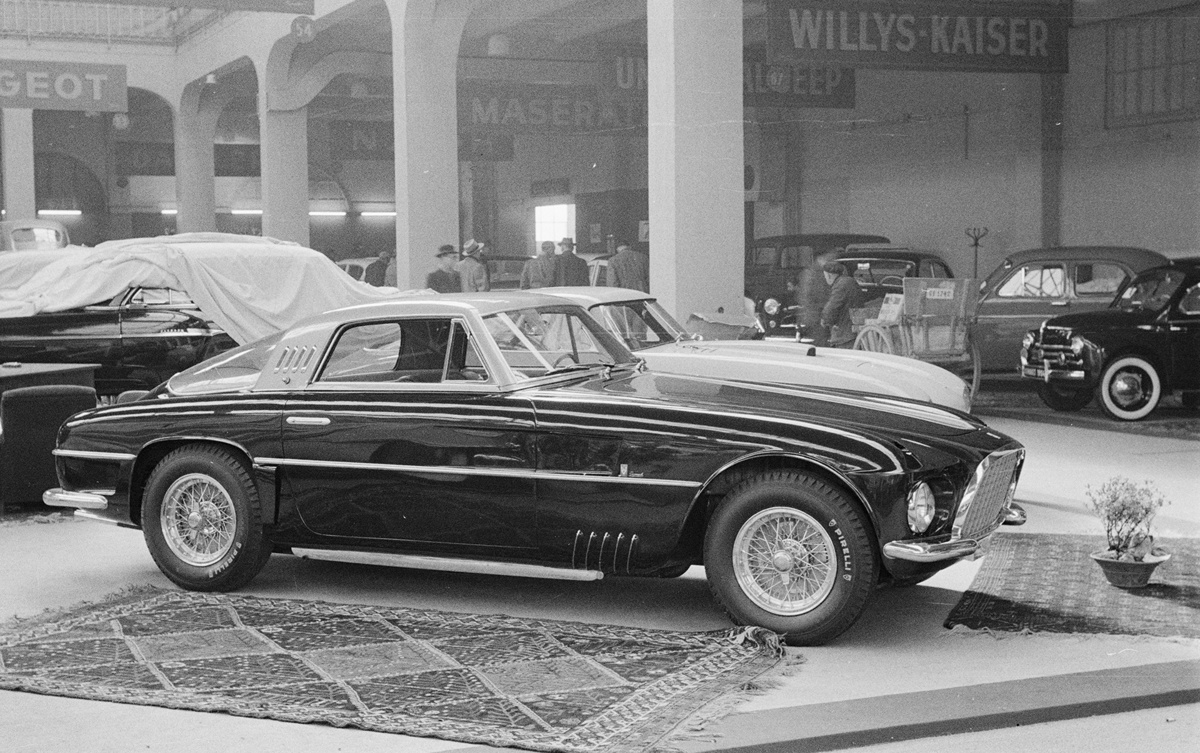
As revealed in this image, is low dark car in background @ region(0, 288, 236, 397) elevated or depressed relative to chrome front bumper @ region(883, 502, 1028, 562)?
elevated

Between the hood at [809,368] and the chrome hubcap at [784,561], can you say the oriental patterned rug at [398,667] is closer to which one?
the chrome hubcap at [784,561]

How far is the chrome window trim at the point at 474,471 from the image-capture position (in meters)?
5.69

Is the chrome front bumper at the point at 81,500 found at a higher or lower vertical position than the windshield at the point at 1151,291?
lower

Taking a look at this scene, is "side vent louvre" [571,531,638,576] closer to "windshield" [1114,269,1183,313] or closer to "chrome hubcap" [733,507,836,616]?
"chrome hubcap" [733,507,836,616]

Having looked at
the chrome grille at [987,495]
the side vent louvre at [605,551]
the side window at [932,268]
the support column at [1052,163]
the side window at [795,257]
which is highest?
the support column at [1052,163]

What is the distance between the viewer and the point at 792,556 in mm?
5523

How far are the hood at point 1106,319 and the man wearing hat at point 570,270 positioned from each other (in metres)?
6.28

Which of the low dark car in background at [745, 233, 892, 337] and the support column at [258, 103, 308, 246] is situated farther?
the support column at [258, 103, 308, 246]

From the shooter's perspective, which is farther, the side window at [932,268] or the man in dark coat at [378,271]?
the man in dark coat at [378,271]

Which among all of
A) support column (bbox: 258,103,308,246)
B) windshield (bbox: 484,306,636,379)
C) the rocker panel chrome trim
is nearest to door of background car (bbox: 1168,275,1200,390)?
windshield (bbox: 484,306,636,379)

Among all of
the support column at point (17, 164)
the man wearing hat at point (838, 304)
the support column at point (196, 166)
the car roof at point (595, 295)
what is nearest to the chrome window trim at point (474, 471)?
the car roof at point (595, 295)

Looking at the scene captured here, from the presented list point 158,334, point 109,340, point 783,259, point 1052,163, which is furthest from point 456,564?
point 1052,163

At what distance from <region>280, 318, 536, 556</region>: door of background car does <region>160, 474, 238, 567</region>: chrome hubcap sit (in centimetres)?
43

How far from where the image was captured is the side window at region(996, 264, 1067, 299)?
15242mm
